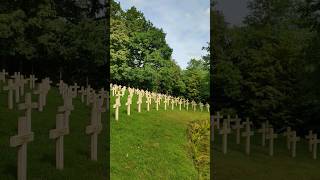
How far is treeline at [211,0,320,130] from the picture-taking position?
19.7 m

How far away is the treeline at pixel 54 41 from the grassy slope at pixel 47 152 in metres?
12.1

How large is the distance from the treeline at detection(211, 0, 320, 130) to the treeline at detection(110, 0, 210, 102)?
1.00 m

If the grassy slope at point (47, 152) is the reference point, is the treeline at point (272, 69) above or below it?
above

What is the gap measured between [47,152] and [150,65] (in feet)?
45.1

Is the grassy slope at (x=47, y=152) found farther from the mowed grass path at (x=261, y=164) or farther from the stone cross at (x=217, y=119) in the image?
the stone cross at (x=217, y=119)

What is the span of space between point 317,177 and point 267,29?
11.1 m

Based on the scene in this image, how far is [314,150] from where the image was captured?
15703 mm

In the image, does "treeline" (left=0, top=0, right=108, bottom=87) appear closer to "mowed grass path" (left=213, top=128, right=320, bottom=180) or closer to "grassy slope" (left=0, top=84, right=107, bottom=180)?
"grassy slope" (left=0, top=84, right=107, bottom=180)

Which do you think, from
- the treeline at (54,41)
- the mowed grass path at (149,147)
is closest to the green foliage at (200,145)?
the mowed grass path at (149,147)

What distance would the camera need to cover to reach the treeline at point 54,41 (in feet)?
81.1

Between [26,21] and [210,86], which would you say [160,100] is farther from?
[26,21]

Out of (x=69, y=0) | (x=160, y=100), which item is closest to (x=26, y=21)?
(x=69, y=0)

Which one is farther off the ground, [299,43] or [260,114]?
[299,43]

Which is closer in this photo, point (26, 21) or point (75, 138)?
point (75, 138)
